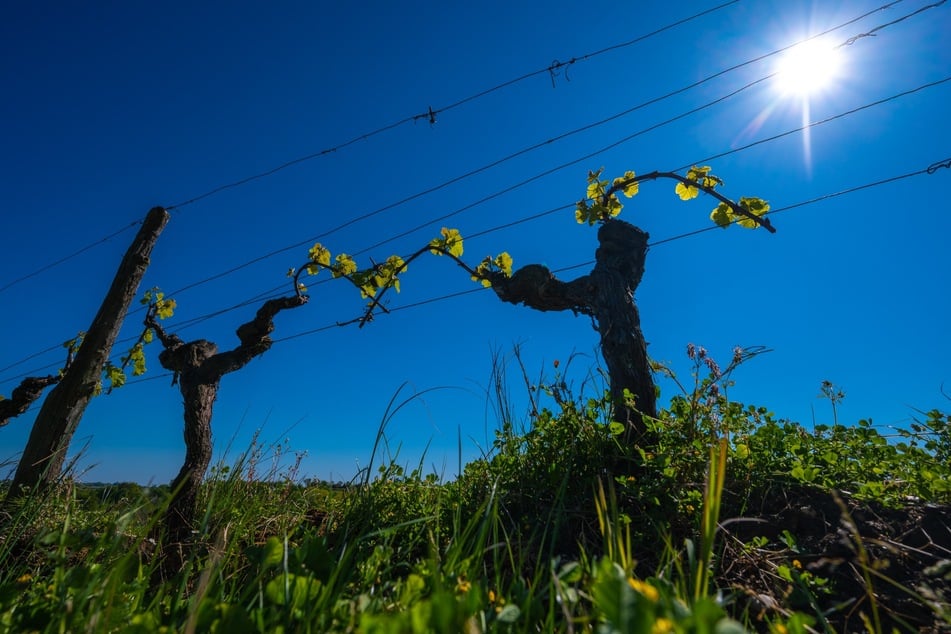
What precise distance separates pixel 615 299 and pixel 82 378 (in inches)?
206

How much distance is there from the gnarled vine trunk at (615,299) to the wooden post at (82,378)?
413 centimetres

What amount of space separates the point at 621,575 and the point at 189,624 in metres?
0.72

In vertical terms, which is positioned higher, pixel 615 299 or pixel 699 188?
pixel 699 188

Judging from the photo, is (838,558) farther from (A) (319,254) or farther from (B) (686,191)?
(A) (319,254)

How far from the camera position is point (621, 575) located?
0.76 m

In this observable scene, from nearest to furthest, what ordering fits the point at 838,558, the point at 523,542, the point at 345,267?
the point at 838,558 < the point at 523,542 < the point at 345,267

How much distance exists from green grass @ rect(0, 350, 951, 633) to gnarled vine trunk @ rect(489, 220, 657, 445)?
45cm

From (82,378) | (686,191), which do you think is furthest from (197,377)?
(686,191)

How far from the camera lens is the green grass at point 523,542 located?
38.0 inches

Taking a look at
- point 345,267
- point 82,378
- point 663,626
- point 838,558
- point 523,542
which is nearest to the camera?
point 663,626

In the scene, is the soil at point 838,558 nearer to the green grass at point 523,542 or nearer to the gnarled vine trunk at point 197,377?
the green grass at point 523,542

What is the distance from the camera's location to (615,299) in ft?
12.3

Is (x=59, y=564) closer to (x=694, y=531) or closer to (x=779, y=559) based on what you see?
(x=694, y=531)

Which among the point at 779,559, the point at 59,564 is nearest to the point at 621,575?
the point at 59,564
